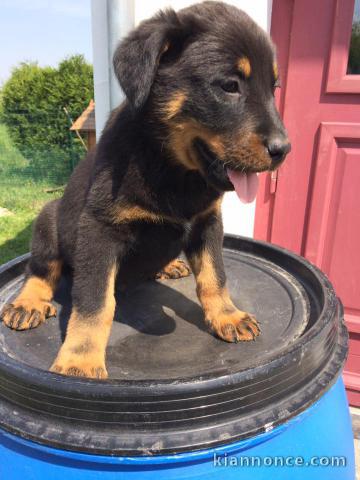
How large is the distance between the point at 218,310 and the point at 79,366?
66cm

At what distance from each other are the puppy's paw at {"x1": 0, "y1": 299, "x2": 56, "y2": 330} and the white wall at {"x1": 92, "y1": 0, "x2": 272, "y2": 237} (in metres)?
1.63

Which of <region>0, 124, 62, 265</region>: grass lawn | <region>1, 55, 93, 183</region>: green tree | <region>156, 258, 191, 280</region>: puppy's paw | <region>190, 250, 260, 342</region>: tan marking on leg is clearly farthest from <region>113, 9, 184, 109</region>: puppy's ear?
<region>1, 55, 93, 183</region>: green tree

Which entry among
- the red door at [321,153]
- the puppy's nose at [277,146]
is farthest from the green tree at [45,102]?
the puppy's nose at [277,146]

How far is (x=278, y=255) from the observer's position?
239cm

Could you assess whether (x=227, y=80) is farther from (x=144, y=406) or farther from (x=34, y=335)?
(x=34, y=335)

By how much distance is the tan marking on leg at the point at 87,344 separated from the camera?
1.54 m

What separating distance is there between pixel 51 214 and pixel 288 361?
151 cm

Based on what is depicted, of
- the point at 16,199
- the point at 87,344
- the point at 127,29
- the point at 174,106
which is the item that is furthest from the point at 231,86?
the point at 16,199

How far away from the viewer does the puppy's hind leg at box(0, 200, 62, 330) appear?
6.15 ft

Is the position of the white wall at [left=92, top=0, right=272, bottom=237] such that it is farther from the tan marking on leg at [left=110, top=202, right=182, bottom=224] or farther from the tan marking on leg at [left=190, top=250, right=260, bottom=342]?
the tan marking on leg at [left=110, top=202, right=182, bottom=224]

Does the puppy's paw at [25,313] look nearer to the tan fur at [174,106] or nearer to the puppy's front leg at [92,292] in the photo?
the puppy's front leg at [92,292]

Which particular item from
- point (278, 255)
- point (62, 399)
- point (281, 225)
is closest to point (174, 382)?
point (62, 399)

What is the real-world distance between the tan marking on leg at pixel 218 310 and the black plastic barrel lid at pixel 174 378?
48 mm

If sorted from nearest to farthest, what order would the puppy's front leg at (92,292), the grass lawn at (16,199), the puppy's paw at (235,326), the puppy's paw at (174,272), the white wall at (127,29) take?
the puppy's front leg at (92,292), the puppy's paw at (235,326), the puppy's paw at (174,272), the white wall at (127,29), the grass lawn at (16,199)
